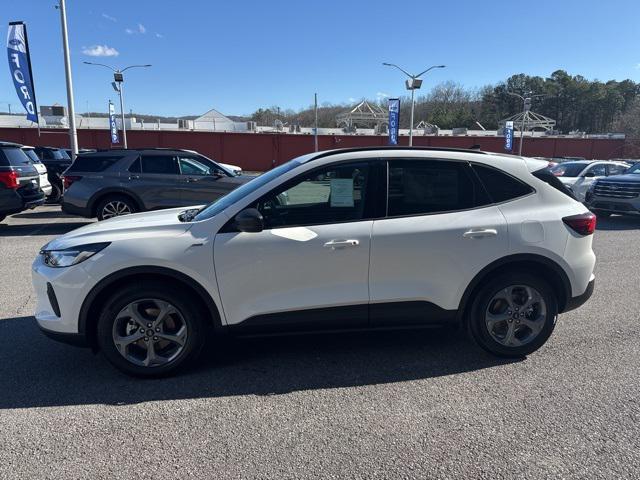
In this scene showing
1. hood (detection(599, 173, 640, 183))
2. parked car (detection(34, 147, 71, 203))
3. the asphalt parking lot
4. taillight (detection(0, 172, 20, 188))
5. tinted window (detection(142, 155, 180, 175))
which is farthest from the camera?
parked car (detection(34, 147, 71, 203))

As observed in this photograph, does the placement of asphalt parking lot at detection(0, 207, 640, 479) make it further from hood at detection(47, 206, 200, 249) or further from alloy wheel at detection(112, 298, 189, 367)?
hood at detection(47, 206, 200, 249)

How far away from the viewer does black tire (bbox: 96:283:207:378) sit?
3303 mm

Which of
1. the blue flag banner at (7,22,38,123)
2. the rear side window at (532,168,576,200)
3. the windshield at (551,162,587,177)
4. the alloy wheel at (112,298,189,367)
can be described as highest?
the blue flag banner at (7,22,38,123)

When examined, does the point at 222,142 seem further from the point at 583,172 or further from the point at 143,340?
the point at 143,340

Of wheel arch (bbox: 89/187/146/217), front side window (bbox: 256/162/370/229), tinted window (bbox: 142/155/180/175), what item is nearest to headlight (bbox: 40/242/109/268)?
front side window (bbox: 256/162/370/229)

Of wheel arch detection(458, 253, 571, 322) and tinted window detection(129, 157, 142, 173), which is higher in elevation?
tinted window detection(129, 157, 142, 173)

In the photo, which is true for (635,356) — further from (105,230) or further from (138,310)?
(105,230)

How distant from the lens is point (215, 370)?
3598mm

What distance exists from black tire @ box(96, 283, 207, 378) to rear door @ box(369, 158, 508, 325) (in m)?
1.33

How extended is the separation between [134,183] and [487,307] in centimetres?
813

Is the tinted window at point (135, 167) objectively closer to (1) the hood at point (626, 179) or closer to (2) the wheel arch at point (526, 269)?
(2) the wheel arch at point (526, 269)

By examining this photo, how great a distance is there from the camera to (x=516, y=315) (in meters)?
3.75

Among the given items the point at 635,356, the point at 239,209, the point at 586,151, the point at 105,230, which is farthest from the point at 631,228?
the point at 586,151

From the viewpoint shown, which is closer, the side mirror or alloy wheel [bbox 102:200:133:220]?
→ the side mirror
